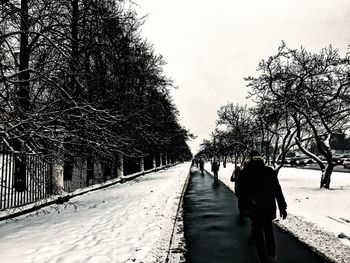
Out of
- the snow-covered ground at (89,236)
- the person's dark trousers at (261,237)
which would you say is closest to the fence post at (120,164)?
the snow-covered ground at (89,236)

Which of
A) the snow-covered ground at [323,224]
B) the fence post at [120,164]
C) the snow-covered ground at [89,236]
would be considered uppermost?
the fence post at [120,164]

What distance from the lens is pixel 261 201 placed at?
488 cm

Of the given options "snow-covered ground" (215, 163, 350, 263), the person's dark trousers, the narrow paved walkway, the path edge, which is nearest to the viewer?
the person's dark trousers

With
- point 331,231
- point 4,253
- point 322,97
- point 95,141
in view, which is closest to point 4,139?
point 4,253

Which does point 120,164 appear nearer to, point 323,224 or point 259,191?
point 323,224

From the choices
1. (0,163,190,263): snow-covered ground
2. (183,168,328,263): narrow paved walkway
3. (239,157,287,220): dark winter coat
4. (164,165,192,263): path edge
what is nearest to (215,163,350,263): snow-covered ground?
(183,168,328,263): narrow paved walkway

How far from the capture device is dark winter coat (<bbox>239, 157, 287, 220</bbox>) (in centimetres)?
488

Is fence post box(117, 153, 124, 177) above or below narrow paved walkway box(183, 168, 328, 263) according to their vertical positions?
above

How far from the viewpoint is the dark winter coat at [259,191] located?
4879mm

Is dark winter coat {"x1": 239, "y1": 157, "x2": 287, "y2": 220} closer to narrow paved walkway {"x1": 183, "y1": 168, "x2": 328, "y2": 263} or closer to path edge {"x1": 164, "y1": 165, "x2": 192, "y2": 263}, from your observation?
narrow paved walkway {"x1": 183, "y1": 168, "x2": 328, "y2": 263}

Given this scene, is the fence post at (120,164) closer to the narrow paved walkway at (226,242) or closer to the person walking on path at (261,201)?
the narrow paved walkway at (226,242)

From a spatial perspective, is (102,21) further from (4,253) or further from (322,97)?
(322,97)

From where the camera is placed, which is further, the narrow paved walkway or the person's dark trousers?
the narrow paved walkway

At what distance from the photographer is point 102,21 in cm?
998
